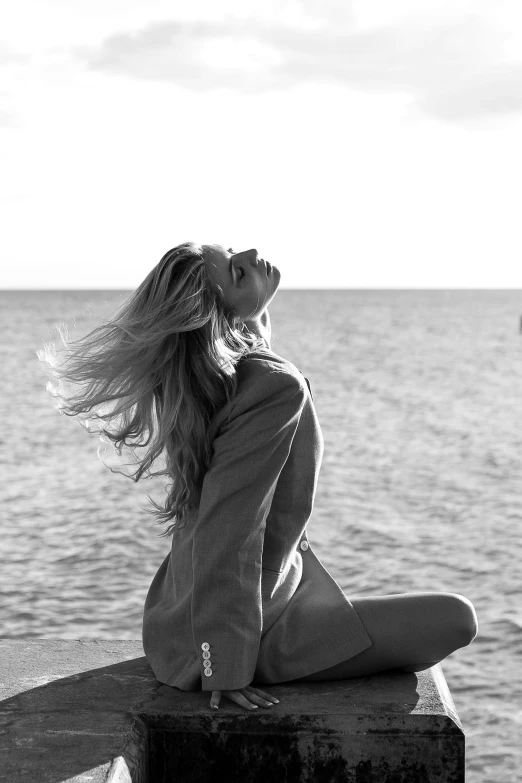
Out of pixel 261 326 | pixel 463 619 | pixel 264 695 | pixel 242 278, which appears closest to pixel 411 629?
pixel 463 619

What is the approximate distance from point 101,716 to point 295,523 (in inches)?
31.9

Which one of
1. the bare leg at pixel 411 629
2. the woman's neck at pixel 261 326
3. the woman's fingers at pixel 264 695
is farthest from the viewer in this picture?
the woman's neck at pixel 261 326

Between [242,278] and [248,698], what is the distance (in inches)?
50.3

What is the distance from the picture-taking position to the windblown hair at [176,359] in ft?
9.35

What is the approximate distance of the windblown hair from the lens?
285 cm

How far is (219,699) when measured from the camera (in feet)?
9.11

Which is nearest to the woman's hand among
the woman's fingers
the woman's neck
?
the woman's fingers

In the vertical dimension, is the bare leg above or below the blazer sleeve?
below

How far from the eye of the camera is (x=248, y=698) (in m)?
2.80

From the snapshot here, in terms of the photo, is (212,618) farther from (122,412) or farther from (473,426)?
(473,426)

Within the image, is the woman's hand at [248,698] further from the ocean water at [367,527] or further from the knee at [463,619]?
the ocean water at [367,527]

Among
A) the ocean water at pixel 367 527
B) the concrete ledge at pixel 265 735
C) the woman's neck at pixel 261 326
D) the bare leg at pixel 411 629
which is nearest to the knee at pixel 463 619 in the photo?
the bare leg at pixel 411 629

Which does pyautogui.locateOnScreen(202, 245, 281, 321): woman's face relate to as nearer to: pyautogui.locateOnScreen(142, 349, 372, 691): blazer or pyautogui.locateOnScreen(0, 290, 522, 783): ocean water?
pyautogui.locateOnScreen(142, 349, 372, 691): blazer

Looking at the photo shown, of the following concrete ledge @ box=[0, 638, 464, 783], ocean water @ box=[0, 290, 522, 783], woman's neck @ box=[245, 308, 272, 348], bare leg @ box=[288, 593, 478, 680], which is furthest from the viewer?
ocean water @ box=[0, 290, 522, 783]
